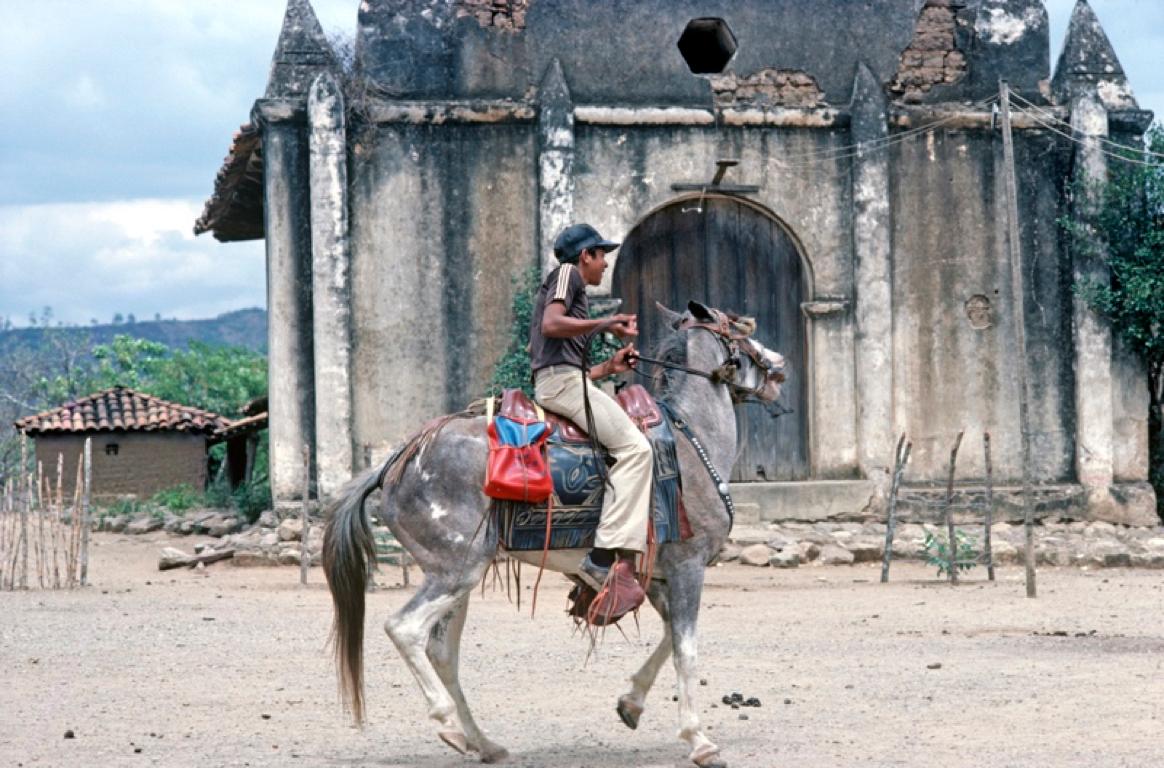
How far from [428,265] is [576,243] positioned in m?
9.64

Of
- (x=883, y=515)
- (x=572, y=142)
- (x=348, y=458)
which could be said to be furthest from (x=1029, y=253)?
(x=348, y=458)

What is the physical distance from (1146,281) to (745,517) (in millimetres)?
4917

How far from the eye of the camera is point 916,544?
16.3 metres

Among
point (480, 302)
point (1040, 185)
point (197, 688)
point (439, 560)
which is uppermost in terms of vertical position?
point (1040, 185)

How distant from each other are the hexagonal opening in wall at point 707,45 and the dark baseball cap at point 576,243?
34.3 ft

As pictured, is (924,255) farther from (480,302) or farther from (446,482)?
(446,482)

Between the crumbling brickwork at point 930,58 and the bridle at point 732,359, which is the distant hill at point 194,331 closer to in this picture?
the crumbling brickwork at point 930,58

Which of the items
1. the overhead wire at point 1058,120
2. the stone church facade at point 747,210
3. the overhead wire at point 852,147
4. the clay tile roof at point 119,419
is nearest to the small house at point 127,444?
the clay tile roof at point 119,419

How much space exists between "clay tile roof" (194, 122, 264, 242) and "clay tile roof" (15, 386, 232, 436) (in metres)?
2.61

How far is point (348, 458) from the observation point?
55.1 ft

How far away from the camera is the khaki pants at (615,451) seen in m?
7.38

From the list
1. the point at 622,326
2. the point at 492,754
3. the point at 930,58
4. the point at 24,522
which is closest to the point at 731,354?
the point at 622,326

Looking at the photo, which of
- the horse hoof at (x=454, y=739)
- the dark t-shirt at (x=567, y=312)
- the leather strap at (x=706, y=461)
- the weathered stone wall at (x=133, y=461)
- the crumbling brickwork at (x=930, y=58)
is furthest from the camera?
the weathered stone wall at (x=133, y=461)

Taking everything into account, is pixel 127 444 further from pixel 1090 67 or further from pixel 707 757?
pixel 707 757
